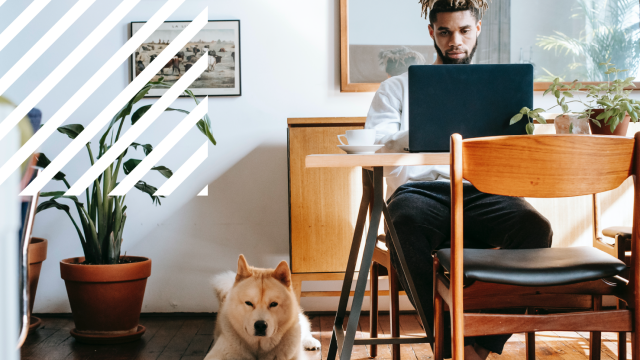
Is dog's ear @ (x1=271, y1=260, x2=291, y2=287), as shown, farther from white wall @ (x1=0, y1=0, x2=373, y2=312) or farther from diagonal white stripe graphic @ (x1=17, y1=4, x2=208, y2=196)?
diagonal white stripe graphic @ (x1=17, y1=4, x2=208, y2=196)

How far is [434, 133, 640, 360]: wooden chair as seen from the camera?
2.97 ft

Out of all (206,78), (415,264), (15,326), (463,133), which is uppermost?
(206,78)

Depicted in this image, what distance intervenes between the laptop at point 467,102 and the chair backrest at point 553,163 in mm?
289

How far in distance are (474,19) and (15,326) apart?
82.7 inches

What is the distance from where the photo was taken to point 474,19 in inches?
80.1

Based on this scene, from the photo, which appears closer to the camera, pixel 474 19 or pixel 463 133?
pixel 463 133

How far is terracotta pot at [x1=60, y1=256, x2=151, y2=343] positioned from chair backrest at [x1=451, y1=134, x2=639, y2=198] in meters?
1.63

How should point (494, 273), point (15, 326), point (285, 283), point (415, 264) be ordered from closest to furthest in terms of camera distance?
point (15, 326)
point (494, 273)
point (415, 264)
point (285, 283)

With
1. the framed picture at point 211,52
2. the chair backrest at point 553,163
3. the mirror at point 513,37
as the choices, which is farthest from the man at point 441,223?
the framed picture at point 211,52

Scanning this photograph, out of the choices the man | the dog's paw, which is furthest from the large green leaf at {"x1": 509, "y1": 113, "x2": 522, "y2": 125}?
the dog's paw

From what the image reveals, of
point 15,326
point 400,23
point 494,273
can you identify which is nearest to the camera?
point 15,326

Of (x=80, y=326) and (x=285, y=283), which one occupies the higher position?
(x=285, y=283)

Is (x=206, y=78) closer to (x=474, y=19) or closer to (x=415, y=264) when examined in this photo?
(x=474, y=19)

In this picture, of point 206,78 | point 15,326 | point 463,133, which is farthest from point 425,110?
point 206,78
